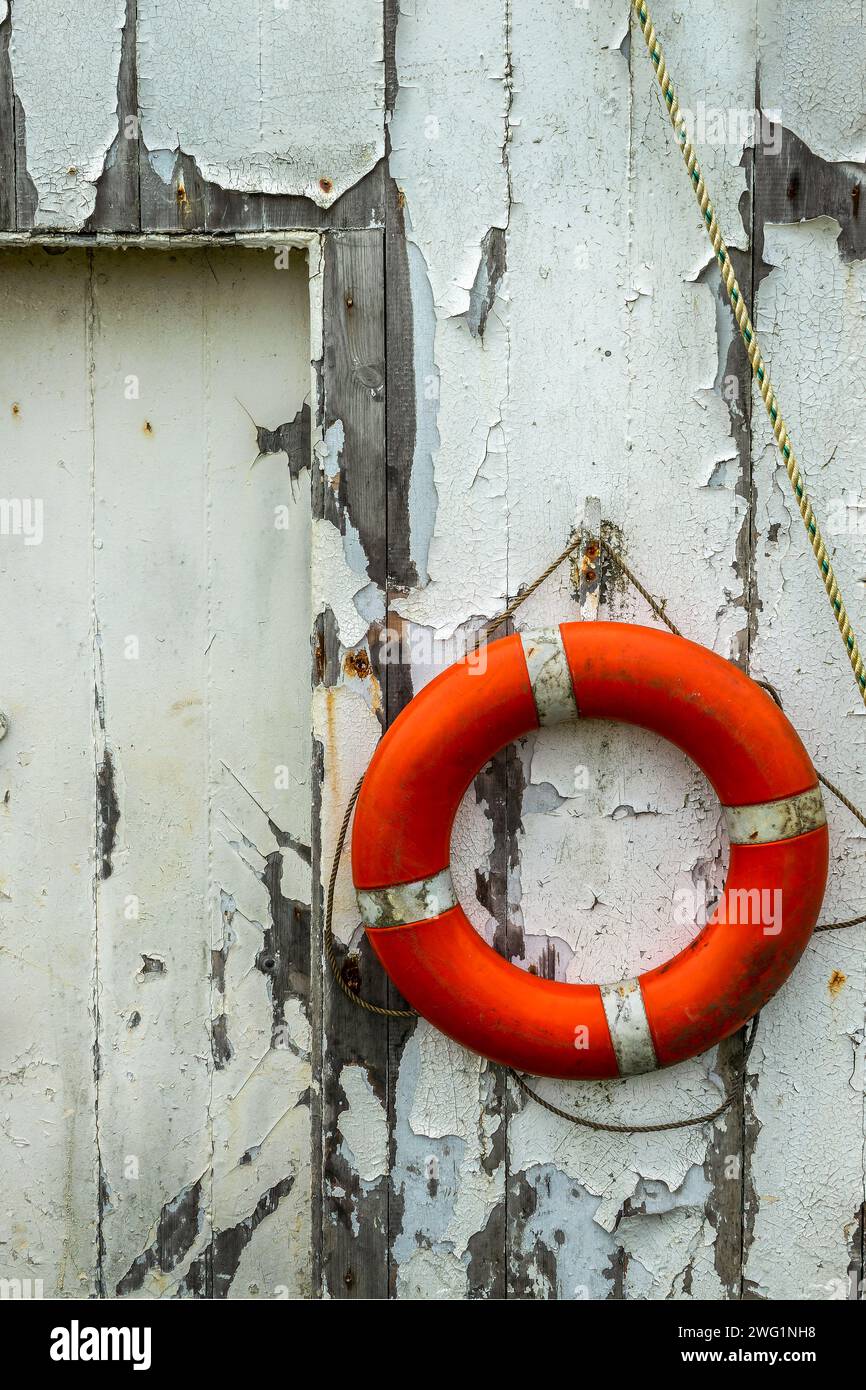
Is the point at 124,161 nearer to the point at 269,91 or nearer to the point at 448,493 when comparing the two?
the point at 269,91

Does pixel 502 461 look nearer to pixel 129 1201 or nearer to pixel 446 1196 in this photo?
pixel 446 1196

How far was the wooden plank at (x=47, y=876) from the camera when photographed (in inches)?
57.4

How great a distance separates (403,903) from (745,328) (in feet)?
2.69

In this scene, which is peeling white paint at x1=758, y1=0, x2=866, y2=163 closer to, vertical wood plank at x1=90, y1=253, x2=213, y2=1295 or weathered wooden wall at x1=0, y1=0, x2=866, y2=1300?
weathered wooden wall at x1=0, y1=0, x2=866, y2=1300

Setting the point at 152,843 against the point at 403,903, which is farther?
the point at 152,843

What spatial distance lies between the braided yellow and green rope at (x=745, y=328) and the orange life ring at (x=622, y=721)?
0.14m

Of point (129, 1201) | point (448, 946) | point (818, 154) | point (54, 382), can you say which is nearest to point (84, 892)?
point (129, 1201)

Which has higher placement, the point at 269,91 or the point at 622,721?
the point at 269,91

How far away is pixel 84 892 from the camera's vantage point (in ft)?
4.88

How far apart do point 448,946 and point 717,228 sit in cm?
93

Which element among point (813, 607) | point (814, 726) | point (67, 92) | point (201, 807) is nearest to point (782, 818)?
point (814, 726)

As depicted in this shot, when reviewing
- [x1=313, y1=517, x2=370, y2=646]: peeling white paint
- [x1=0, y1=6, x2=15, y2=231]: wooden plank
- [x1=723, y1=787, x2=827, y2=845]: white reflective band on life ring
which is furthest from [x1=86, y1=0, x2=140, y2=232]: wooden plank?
[x1=723, y1=787, x2=827, y2=845]: white reflective band on life ring

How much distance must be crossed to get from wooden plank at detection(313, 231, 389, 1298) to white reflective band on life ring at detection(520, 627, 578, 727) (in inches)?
8.7

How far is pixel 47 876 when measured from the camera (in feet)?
4.87
